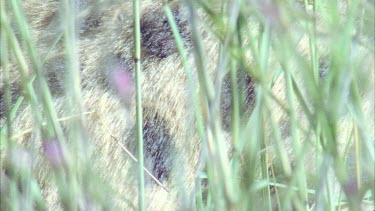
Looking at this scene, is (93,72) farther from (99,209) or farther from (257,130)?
(257,130)

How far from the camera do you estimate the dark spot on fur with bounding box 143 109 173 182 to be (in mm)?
1813

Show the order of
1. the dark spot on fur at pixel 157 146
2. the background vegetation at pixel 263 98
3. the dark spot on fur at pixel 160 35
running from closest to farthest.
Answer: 1. the background vegetation at pixel 263 98
2. the dark spot on fur at pixel 157 146
3. the dark spot on fur at pixel 160 35

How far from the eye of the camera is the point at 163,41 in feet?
6.30

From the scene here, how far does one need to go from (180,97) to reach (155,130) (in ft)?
0.34

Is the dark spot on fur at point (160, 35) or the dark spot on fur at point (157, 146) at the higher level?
the dark spot on fur at point (160, 35)

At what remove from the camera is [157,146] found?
184cm

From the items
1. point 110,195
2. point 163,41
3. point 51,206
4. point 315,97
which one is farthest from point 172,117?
point 315,97

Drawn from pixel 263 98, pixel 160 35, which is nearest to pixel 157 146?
pixel 160 35

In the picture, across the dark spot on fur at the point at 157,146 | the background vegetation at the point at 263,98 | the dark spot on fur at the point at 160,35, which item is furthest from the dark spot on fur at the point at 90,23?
the background vegetation at the point at 263,98

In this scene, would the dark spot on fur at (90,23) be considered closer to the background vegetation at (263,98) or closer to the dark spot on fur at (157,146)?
the dark spot on fur at (157,146)

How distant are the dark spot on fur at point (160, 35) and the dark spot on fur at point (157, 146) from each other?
0.17 meters

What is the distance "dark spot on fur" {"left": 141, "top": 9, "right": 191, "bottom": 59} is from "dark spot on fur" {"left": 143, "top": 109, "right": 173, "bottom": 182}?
0.17 metres

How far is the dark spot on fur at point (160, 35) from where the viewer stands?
191 cm

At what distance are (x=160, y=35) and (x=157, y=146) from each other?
0.95 ft
